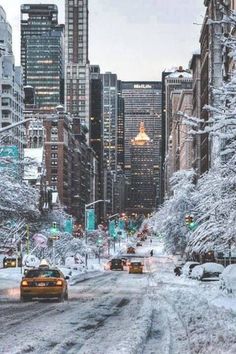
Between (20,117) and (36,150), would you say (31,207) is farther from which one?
(20,117)

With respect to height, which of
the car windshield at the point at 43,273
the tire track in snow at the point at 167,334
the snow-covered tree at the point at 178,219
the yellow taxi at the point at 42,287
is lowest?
the tire track in snow at the point at 167,334

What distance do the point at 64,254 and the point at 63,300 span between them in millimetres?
71349

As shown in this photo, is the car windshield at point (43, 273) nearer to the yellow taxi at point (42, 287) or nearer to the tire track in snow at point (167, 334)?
the yellow taxi at point (42, 287)

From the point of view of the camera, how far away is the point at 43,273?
1257 inches

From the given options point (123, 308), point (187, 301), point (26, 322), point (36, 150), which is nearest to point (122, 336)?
point (26, 322)

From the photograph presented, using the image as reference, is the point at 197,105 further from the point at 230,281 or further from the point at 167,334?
the point at 167,334

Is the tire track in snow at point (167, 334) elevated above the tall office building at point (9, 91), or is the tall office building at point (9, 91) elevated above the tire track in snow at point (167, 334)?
the tall office building at point (9, 91)

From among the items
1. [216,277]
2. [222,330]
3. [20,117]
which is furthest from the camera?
[20,117]

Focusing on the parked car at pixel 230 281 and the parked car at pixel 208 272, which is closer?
the parked car at pixel 230 281

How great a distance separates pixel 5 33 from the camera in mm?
191375

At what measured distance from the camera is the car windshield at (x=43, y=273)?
3165cm

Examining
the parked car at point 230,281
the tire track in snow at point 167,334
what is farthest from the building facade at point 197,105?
the tire track in snow at point 167,334

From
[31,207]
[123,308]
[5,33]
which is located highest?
[5,33]

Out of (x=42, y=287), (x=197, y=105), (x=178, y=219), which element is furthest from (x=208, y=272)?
(x=197, y=105)
